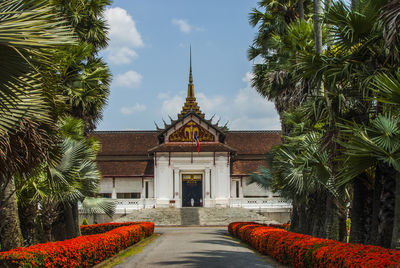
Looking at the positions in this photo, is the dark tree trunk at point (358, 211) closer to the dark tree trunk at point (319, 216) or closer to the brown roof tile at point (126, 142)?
the dark tree trunk at point (319, 216)

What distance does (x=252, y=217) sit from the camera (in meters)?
33.9

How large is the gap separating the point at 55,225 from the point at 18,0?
1239 cm

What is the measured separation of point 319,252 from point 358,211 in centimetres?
218

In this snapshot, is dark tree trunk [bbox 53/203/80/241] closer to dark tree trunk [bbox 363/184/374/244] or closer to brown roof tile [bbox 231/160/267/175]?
dark tree trunk [bbox 363/184/374/244]

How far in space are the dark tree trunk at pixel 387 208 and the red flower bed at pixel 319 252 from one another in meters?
0.84

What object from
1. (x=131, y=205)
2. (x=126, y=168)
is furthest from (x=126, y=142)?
(x=131, y=205)

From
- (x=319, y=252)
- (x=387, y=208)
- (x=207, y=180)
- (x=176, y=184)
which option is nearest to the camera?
(x=319, y=252)

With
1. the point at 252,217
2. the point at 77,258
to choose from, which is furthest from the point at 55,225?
the point at 252,217

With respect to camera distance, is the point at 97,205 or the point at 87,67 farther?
the point at 87,67

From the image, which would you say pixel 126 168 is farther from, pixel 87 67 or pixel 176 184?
pixel 87 67

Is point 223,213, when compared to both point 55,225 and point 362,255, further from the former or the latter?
point 362,255

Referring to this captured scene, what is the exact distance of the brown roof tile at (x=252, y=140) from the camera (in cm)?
4569

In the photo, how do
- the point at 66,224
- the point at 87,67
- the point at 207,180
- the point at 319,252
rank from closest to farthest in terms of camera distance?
the point at 319,252 < the point at 66,224 < the point at 87,67 < the point at 207,180

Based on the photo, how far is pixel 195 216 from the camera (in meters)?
34.8
